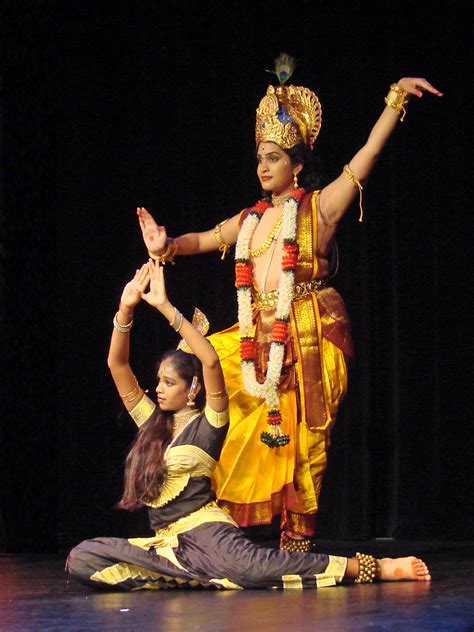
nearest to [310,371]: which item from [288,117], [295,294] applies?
[295,294]

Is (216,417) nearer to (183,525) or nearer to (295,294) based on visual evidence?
(183,525)

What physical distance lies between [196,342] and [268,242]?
0.62 meters

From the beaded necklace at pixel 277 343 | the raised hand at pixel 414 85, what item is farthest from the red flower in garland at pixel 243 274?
the raised hand at pixel 414 85

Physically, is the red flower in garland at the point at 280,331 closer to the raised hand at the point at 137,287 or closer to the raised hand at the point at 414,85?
the raised hand at the point at 137,287

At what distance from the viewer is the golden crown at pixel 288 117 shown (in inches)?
169

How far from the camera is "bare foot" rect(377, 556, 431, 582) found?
3.86 meters

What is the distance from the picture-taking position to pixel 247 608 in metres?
3.45

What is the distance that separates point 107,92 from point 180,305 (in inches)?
36.6

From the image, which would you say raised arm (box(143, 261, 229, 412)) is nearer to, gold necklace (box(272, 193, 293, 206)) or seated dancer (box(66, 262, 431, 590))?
seated dancer (box(66, 262, 431, 590))

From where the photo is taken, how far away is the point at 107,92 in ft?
17.8

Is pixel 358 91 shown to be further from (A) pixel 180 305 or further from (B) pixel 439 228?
(A) pixel 180 305

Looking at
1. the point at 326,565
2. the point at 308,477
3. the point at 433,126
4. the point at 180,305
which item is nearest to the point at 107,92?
the point at 180,305

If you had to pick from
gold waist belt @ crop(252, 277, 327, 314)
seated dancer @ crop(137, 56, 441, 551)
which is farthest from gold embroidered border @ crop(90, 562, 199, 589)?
gold waist belt @ crop(252, 277, 327, 314)

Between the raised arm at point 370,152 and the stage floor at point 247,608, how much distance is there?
3.98 feet
